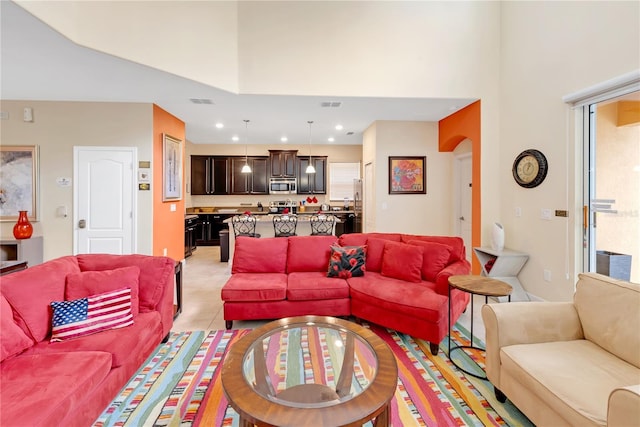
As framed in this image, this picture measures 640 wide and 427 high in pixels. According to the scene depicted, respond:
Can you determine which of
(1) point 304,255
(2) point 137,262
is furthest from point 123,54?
(1) point 304,255

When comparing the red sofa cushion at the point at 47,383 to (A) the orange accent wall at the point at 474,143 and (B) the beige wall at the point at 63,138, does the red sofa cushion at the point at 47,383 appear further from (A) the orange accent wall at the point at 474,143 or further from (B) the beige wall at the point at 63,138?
(A) the orange accent wall at the point at 474,143

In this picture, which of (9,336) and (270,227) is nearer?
(9,336)

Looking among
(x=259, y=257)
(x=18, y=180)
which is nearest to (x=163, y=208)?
(x=18, y=180)

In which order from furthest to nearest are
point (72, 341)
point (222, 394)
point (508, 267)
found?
point (508, 267) → point (222, 394) → point (72, 341)

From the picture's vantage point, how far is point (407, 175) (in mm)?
5738

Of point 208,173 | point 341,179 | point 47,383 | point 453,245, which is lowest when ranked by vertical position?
point 47,383

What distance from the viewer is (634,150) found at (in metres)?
2.78

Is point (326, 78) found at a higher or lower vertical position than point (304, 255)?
higher

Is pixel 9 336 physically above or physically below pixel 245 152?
below

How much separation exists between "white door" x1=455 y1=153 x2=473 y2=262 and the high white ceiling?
3.20 ft

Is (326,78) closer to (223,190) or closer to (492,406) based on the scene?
(492,406)

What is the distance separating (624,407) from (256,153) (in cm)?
823

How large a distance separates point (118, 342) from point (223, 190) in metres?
6.58

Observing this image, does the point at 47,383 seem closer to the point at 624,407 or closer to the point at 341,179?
the point at 624,407
